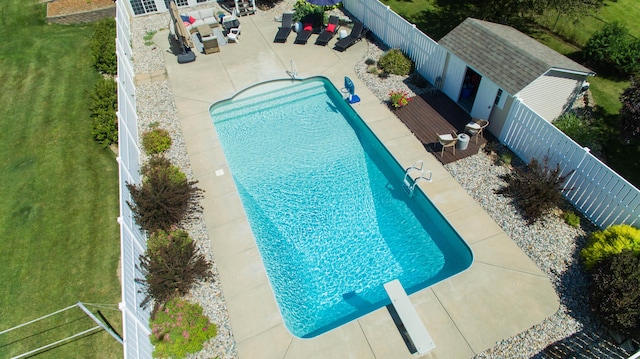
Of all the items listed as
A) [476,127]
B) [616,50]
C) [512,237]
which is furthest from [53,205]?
[616,50]

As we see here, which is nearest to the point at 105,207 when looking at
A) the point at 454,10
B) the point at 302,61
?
the point at 302,61

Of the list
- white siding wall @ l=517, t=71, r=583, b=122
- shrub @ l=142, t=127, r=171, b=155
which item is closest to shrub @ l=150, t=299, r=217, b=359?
shrub @ l=142, t=127, r=171, b=155

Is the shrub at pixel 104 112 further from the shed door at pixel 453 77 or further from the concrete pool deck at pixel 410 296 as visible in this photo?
the shed door at pixel 453 77

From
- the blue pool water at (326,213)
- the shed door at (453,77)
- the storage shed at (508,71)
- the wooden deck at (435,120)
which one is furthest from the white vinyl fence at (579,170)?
the blue pool water at (326,213)

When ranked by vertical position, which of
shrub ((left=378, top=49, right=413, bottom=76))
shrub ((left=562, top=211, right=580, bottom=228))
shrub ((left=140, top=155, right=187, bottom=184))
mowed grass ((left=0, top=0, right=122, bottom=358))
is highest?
shrub ((left=378, top=49, right=413, bottom=76))

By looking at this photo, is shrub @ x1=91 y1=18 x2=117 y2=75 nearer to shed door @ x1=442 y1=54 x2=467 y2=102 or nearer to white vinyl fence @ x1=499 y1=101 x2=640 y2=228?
shed door @ x1=442 y1=54 x2=467 y2=102

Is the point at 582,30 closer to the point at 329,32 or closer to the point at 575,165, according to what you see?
the point at 575,165
